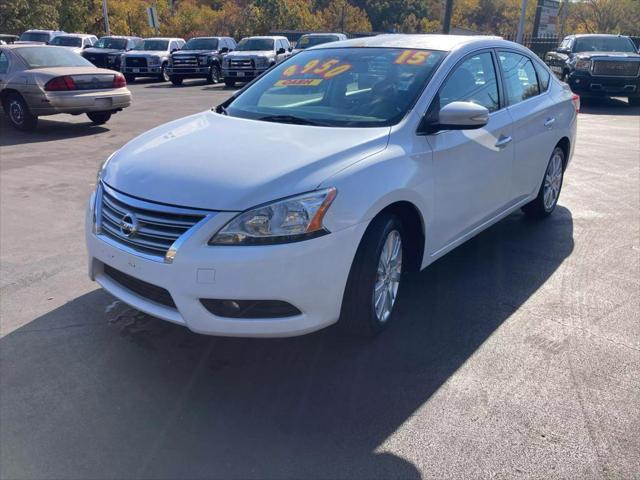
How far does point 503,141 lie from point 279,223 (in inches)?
92.6

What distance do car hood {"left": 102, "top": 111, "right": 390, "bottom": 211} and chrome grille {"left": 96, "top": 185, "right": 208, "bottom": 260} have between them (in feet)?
0.16

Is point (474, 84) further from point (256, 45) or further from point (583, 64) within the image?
point (256, 45)

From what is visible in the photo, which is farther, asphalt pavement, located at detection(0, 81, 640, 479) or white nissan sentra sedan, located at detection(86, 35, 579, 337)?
white nissan sentra sedan, located at detection(86, 35, 579, 337)

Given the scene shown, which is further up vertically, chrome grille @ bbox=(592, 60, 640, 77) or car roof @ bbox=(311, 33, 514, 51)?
car roof @ bbox=(311, 33, 514, 51)

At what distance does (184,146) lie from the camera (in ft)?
11.9

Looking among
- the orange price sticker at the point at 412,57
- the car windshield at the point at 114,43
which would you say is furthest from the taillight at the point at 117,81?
the car windshield at the point at 114,43

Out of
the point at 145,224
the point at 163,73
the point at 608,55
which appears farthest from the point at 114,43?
the point at 145,224

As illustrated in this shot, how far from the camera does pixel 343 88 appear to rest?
4281mm

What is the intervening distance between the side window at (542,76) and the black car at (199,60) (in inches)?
744

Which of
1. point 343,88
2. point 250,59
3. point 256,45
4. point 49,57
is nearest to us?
point 343,88

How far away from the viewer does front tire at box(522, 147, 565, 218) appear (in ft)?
19.1

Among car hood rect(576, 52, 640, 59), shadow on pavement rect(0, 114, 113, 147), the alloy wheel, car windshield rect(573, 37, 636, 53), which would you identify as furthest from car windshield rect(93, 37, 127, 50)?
the alloy wheel

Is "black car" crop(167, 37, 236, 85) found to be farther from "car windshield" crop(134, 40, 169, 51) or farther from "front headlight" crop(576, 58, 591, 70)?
"front headlight" crop(576, 58, 591, 70)

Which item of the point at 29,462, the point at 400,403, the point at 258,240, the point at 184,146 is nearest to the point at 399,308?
the point at 400,403
